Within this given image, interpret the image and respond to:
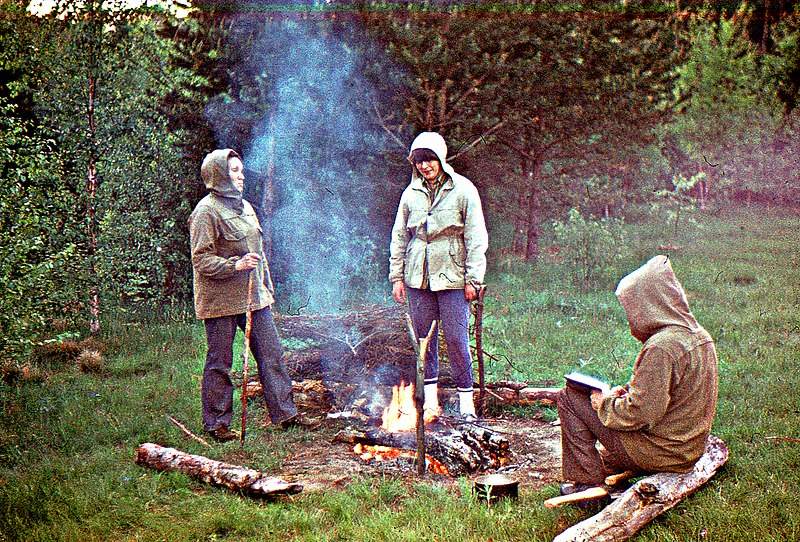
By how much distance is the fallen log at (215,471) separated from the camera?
476 cm

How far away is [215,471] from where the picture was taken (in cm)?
503

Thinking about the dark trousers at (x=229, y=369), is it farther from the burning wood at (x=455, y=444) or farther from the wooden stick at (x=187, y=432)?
the burning wood at (x=455, y=444)

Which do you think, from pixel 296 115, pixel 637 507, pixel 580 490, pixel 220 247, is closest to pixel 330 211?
pixel 296 115

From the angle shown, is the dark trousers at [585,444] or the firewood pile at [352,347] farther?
the firewood pile at [352,347]

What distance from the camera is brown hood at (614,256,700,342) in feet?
13.3

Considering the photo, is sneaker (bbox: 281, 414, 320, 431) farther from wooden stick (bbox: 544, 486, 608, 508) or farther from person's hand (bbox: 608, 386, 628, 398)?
person's hand (bbox: 608, 386, 628, 398)

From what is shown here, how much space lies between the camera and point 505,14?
12.5m

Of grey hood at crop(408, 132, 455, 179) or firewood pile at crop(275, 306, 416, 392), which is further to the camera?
firewood pile at crop(275, 306, 416, 392)

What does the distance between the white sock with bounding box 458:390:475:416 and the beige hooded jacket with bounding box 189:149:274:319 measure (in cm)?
195

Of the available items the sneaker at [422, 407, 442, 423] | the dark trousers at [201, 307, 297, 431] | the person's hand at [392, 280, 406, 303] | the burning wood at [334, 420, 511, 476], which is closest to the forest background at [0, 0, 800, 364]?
the dark trousers at [201, 307, 297, 431]

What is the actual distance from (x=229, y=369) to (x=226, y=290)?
0.71 meters

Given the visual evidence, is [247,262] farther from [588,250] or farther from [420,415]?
[588,250]

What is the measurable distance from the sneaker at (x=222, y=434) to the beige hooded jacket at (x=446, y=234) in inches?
80.3

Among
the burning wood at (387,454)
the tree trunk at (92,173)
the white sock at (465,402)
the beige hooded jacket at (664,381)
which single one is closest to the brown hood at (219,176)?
the burning wood at (387,454)
